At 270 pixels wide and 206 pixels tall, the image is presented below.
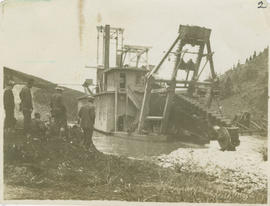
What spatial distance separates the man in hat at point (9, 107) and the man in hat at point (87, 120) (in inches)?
37.2

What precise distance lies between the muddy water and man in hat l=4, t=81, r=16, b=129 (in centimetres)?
119

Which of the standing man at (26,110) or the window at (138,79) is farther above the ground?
the window at (138,79)

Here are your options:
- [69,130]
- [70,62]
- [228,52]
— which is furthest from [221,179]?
[70,62]

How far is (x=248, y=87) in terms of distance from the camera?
235 inches

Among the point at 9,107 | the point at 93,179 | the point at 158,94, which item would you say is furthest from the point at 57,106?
the point at 158,94

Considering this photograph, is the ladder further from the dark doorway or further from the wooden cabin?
the dark doorway

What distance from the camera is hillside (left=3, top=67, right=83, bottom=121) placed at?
18.9 ft

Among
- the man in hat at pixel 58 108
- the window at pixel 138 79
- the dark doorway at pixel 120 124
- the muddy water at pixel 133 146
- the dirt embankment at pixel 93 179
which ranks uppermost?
the window at pixel 138 79

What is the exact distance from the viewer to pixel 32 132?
5828mm

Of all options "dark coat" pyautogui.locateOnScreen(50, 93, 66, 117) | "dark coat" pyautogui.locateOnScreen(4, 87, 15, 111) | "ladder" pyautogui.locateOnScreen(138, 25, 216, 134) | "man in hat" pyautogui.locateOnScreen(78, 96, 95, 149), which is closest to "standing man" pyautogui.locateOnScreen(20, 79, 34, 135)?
"dark coat" pyautogui.locateOnScreen(4, 87, 15, 111)

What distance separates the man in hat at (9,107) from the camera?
5777 mm

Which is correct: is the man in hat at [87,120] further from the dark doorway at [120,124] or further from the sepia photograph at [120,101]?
the dark doorway at [120,124]

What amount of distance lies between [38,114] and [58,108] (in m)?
0.30

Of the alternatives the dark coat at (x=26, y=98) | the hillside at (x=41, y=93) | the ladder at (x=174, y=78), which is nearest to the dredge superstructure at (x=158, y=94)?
the ladder at (x=174, y=78)
